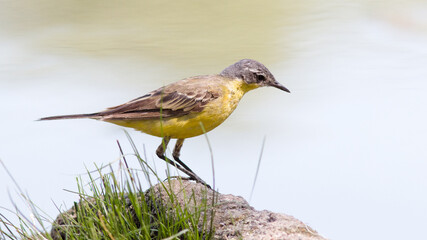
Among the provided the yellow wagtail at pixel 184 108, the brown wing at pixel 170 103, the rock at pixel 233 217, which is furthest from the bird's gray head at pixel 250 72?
the rock at pixel 233 217

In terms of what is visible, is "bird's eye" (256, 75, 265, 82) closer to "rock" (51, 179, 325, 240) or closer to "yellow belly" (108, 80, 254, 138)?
"yellow belly" (108, 80, 254, 138)

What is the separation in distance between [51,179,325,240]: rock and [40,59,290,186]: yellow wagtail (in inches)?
27.8

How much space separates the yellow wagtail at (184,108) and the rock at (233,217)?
707 mm

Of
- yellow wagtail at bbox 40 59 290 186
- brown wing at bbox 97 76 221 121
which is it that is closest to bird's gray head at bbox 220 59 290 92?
yellow wagtail at bbox 40 59 290 186

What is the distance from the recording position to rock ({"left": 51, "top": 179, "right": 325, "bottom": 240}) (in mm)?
4969

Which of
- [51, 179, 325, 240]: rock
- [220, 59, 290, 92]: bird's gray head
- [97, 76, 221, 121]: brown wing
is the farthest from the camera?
[220, 59, 290, 92]: bird's gray head

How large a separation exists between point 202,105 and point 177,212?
1446 mm

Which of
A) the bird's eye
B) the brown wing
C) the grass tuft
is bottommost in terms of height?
the grass tuft

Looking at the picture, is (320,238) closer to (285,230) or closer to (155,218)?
(285,230)

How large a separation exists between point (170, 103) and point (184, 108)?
0.16 m

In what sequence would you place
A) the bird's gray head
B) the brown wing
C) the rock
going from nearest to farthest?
1. the rock
2. the brown wing
3. the bird's gray head

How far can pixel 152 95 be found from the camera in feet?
20.7

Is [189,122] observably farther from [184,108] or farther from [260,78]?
[260,78]

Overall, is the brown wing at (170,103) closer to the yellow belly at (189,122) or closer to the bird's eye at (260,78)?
the yellow belly at (189,122)
